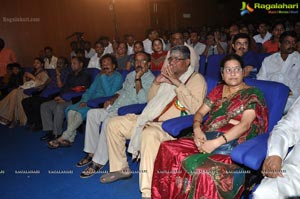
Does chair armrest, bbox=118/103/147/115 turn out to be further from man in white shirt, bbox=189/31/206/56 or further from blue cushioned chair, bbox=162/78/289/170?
man in white shirt, bbox=189/31/206/56

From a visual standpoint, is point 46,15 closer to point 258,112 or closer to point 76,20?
point 76,20

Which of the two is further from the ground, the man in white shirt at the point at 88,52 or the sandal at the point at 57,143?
the man in white shirt at the point at 88,52

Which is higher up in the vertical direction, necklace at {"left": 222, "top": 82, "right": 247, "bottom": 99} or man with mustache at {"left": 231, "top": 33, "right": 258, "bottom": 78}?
man with mustache at {"left": 231, "top": 33, "right": 258, "bottom": 78}

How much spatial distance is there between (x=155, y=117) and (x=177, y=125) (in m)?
0.42

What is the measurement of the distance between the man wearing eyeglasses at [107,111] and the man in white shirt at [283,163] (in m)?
1.54

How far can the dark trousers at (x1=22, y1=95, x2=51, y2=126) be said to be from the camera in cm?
442

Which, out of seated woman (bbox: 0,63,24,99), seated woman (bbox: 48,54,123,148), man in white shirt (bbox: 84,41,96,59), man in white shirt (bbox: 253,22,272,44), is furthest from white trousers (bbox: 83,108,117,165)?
man in white shirt (bbox: 253,22,272,44)

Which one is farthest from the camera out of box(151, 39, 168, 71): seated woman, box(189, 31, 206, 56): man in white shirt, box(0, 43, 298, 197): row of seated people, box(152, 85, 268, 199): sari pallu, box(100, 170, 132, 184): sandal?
box(189, 31, 206, 56): man in white shirt

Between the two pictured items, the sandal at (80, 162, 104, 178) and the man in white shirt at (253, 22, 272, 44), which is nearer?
the sandal at (80, 162, 104, 178)

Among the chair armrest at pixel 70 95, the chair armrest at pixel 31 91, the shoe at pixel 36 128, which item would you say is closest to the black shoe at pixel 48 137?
the shoe at pixel 36 128

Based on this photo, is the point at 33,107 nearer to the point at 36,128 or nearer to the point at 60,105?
the point at 36,128

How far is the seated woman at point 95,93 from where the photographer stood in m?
3.46

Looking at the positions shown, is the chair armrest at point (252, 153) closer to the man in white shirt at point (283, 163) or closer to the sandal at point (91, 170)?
the man in white shirt at point (283, 163)

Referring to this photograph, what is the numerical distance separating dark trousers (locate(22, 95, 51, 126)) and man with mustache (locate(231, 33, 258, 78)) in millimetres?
2764
